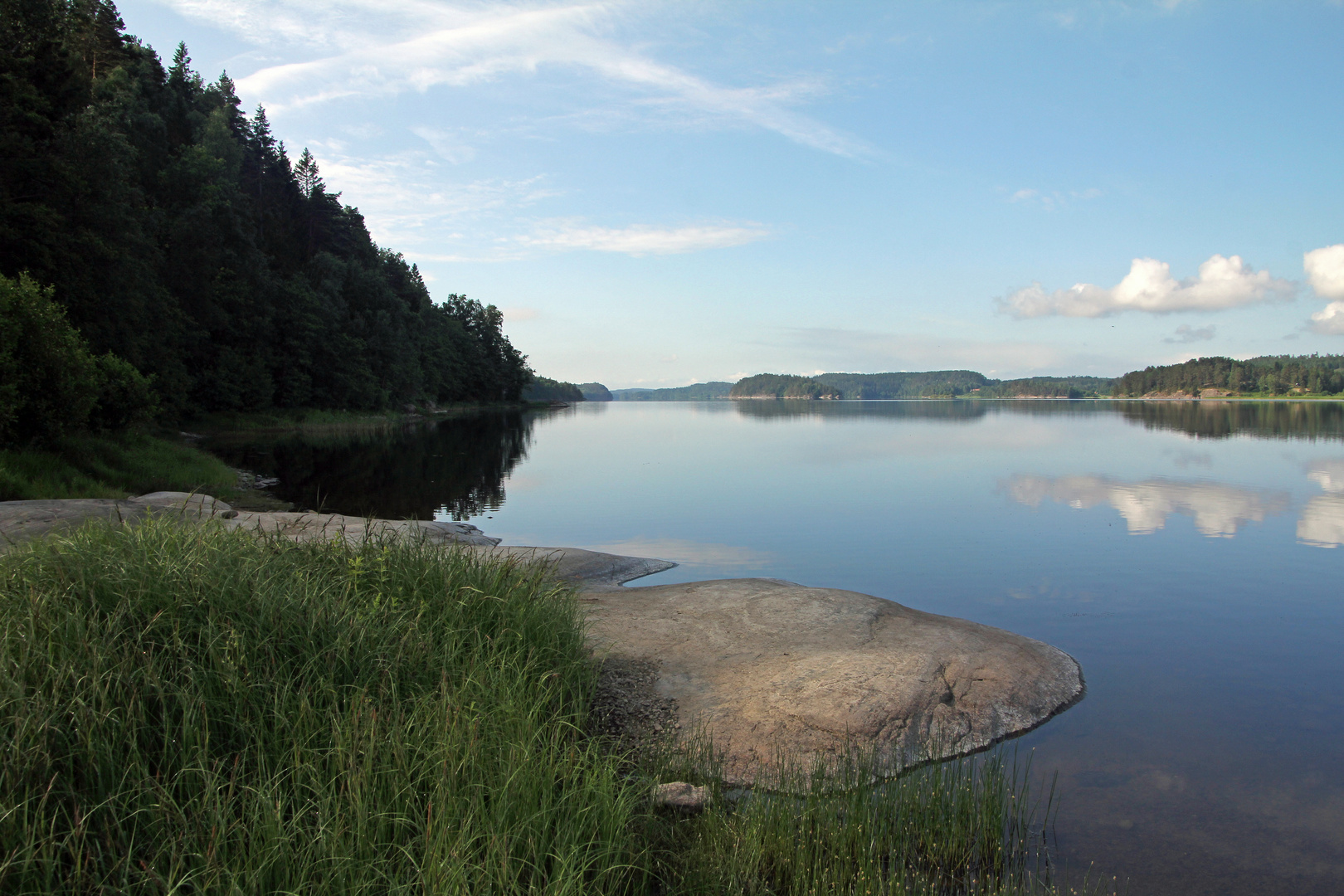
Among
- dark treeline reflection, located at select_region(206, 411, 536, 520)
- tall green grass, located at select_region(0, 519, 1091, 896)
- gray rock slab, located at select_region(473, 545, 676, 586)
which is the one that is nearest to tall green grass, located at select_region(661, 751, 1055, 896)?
tall green grass, located at select_region(0, 519, 1091, 896)

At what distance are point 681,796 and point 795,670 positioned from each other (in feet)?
12.1

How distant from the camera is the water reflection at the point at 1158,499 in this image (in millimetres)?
24344

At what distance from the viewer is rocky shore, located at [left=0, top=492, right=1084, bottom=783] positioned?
327 inches

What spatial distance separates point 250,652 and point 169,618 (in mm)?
662

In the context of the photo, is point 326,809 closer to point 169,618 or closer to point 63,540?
point 169,618

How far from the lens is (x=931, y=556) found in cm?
2014

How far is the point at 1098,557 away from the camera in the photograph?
1970 cm

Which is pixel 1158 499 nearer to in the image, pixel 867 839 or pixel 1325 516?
pixel 1325 516

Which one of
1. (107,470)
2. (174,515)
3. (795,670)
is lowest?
(795,670)

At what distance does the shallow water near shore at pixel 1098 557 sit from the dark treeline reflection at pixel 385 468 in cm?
26

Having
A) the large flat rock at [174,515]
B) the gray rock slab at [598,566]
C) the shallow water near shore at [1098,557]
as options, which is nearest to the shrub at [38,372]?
the large flat rock at [174,515]

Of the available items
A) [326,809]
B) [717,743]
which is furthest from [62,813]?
[717,743]

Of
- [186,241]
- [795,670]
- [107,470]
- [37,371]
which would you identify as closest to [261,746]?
[795,670]

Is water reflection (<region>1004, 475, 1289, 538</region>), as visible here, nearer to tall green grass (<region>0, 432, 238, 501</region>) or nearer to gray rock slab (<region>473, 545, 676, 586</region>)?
gray rock slab (<region>473, 545, 676, 586</region>)
